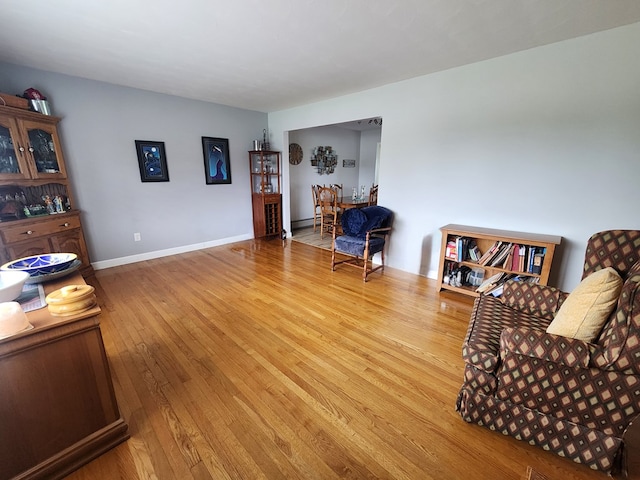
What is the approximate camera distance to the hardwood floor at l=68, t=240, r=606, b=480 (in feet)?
4.04

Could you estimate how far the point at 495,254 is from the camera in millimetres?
2678

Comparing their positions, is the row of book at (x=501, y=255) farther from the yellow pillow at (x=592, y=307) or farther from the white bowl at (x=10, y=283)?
the white bowl at (x=10, y=283)

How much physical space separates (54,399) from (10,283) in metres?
0.53

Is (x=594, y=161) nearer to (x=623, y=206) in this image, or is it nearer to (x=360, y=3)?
(x=623, y=206)

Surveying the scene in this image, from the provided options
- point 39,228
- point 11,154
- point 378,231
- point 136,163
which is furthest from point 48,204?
point 378,231

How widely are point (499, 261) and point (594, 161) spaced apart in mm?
1128

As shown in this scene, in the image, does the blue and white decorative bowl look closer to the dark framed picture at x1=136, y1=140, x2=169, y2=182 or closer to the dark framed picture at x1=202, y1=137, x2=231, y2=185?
the dark framed picture at x1=136, y1=140, x2=169, y2=182

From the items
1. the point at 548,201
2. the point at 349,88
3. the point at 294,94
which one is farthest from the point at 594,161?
the point at 294,94

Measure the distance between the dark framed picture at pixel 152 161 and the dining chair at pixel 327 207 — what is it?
8.61 ft

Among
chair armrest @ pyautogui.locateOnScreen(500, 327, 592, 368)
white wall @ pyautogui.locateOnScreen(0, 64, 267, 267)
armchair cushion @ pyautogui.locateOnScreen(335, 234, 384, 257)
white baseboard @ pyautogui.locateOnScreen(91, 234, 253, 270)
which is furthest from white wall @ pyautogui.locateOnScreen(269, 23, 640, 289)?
white baseboard @ pyautogui.locateOnScreen(91, 234, 253, 270)

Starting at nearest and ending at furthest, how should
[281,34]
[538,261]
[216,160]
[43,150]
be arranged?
[281,34] → [538,261] → [43,150] → [216,160]

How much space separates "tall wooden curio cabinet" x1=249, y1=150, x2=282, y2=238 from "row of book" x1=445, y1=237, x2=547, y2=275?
11.0 ft

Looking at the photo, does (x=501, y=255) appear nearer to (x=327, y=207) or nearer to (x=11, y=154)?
(x=327, y=207)

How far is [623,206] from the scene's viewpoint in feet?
7.32
